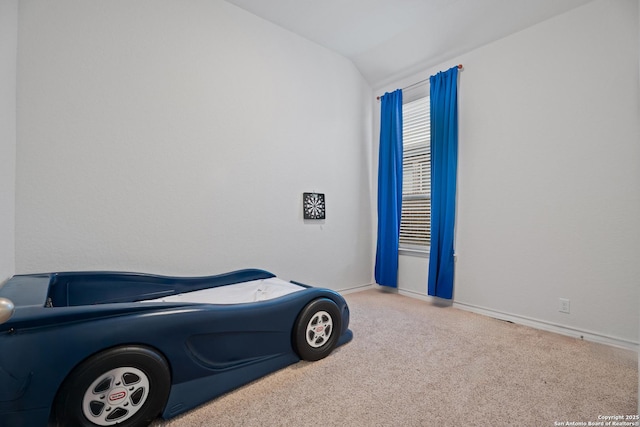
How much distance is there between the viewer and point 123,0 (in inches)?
82.2

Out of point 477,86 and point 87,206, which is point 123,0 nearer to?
point 87,206

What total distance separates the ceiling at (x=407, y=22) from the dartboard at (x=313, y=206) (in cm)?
170

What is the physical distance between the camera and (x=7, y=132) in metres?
1.61

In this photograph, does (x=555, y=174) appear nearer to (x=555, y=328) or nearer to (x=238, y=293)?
(x=555, y=328)

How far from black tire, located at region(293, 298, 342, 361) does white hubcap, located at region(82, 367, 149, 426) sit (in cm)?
81

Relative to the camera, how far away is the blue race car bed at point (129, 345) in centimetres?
102

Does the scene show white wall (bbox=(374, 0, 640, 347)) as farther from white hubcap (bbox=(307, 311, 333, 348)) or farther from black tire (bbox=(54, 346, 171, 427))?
black tire (bbox=(54, 346, 171, 427))

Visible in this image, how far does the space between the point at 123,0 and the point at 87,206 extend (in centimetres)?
151

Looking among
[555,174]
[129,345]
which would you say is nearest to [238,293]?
[129,345]

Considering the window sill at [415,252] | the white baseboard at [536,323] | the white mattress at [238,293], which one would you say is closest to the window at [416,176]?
the window sill at [415,252]

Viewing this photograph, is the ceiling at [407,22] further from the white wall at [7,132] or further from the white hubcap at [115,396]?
the white hubcap at [115,396]

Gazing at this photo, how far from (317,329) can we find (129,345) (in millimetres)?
1019

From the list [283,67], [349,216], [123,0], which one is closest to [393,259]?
[349,216]

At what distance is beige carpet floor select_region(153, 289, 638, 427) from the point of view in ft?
4.31
